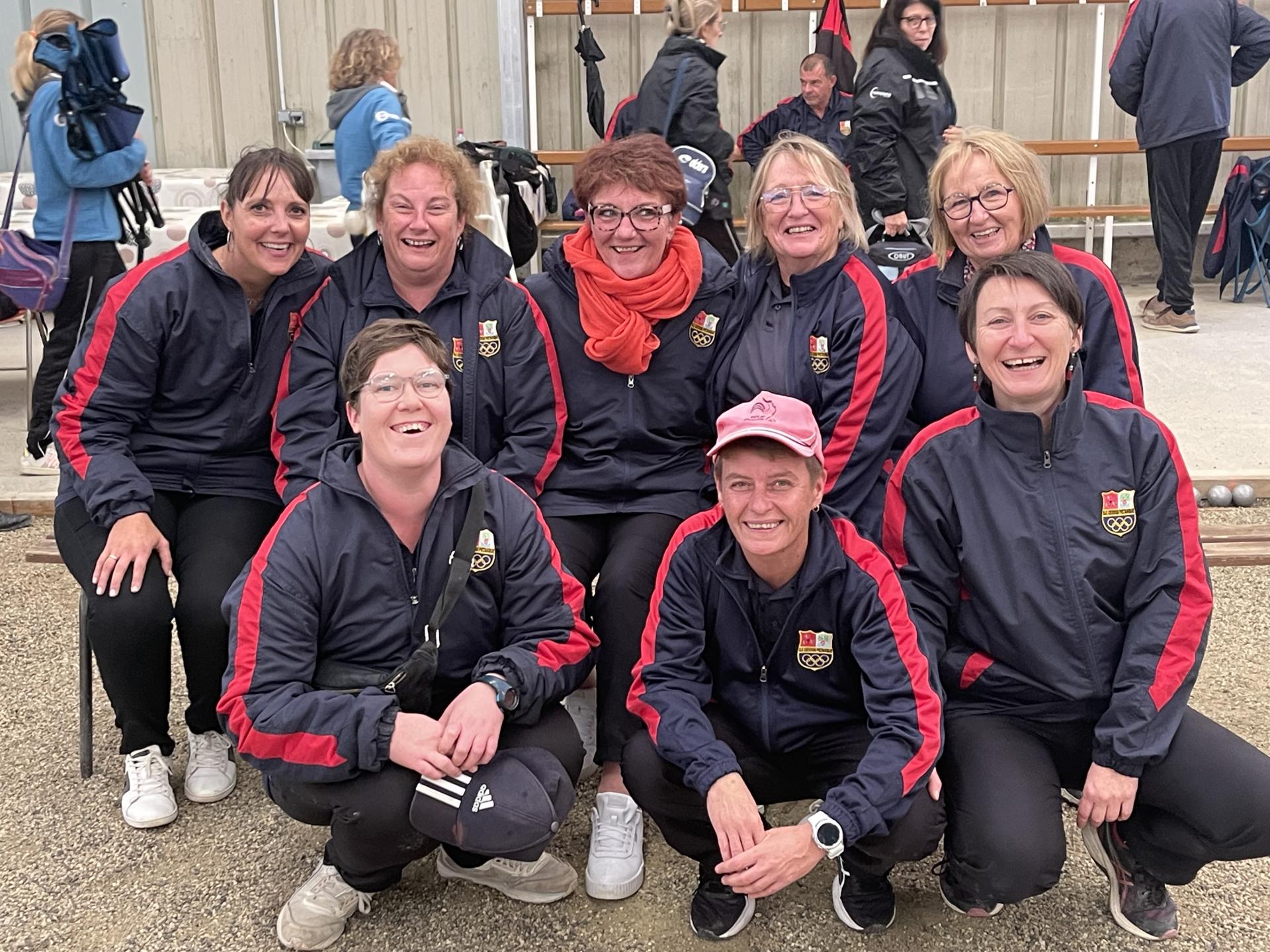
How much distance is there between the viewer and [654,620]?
2309 mm

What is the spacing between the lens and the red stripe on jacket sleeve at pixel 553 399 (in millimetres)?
2912

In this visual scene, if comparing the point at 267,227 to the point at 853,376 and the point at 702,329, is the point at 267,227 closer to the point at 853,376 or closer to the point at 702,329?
the point at 702,329

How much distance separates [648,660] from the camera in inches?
90.2

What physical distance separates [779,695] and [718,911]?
0.41 m

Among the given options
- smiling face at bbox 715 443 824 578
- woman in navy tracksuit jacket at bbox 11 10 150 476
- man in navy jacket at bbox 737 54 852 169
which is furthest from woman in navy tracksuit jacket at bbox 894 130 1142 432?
man in navy jacket at bbox 737 54 852 169

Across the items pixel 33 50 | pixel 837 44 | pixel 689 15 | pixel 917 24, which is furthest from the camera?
pixel 837 44

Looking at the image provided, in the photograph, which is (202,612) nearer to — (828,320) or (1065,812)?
(828,320)

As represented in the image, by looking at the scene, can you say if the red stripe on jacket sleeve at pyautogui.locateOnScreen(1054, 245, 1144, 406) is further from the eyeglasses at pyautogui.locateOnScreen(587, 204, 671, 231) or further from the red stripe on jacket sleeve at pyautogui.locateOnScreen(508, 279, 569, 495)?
the red stripe on jacket sleeve at pyautogui.locateOnScreen(508, 279, 569, 495)

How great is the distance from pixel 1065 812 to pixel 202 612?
1940 mm

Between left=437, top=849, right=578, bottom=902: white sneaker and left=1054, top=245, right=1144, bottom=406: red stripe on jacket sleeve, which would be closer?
left=437, top=849, right=578, bottom=902: white sneaker

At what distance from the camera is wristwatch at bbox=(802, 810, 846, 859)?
6.61ft

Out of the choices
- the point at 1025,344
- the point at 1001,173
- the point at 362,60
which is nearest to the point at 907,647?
the point at 1025,344

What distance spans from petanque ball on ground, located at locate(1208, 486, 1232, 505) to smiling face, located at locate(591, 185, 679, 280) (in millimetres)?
2702

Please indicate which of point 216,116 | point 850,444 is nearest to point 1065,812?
point 850,444
